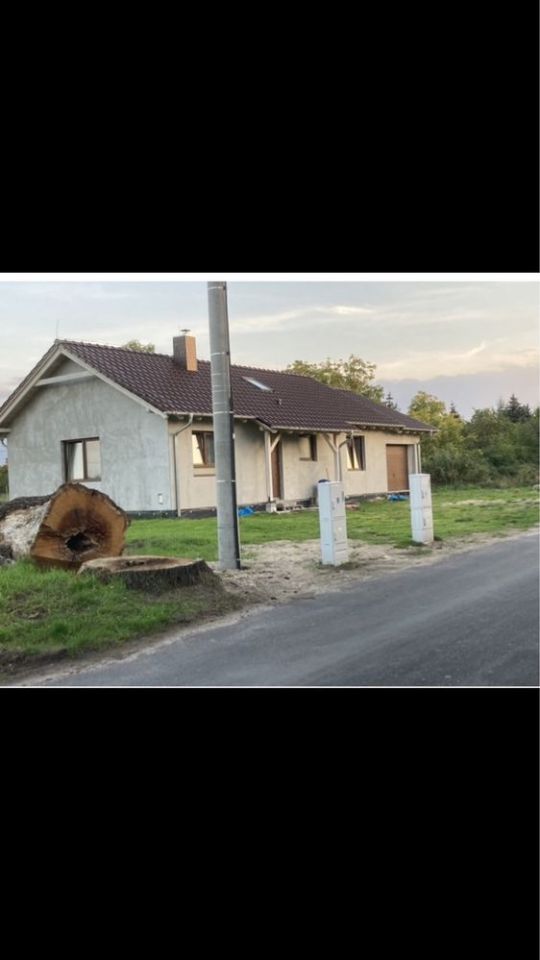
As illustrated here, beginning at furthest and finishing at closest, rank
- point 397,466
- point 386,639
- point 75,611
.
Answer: point 397,466 → point 386,639 → point 75,611

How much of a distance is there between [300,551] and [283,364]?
3.17ft

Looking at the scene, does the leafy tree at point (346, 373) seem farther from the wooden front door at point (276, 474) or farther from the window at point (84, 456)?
the window at point (84, 456)

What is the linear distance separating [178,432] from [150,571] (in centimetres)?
72

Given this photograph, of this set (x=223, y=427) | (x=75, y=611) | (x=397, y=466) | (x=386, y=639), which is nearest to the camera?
(x=75, y=611)

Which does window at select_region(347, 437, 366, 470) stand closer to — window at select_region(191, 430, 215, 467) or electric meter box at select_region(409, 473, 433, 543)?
electric meter box at select_region(409, 473, 433, 543)

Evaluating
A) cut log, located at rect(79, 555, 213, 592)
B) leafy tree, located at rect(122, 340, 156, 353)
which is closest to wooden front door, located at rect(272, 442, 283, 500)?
cut log, located at rect(79, 555, 213, 592)

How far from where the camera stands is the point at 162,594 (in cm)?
431

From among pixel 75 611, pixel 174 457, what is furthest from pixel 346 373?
pixel 75 611

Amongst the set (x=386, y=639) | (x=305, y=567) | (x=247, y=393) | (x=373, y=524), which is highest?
(x=247, y=393)

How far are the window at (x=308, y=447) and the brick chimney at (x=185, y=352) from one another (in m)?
0.67

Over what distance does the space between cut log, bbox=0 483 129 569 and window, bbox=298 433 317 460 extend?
98 cm

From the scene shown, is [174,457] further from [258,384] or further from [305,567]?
[305,567]

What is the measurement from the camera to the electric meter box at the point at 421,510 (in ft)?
14.8
